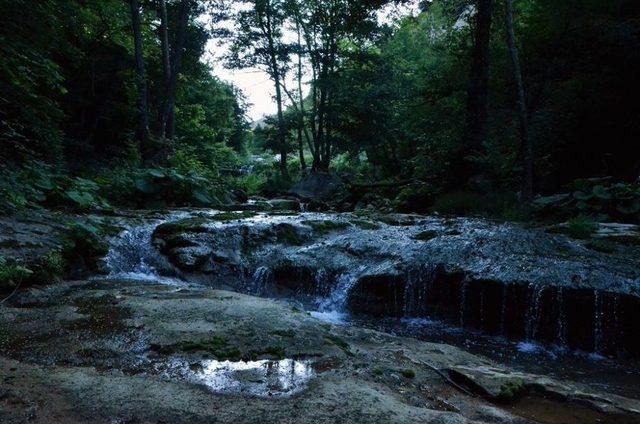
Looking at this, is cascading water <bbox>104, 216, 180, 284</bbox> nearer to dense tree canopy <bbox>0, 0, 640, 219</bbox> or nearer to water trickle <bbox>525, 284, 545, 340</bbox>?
dense tree canopy <bbox>0, 0, 640, 219</bbox>

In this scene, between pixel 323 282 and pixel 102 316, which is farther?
pixel 323 282

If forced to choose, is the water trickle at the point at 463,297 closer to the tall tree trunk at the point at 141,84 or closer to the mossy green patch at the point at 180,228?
the mossy green patch at the point at 180,228

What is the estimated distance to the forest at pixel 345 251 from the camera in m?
2.32

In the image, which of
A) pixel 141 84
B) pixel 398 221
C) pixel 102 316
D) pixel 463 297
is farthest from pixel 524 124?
pixel 141 84

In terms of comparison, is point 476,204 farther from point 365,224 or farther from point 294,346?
point 294,346

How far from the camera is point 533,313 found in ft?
16.2

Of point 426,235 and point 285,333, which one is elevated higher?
point 426,235

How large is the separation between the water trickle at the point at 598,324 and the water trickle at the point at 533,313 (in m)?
0.55

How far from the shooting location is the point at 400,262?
620 cm

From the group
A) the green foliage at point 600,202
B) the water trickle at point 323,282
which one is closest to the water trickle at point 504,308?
the water trickle at point 323,282

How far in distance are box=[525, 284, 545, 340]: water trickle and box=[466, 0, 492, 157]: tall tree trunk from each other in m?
6.81

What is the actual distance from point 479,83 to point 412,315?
26.0ft

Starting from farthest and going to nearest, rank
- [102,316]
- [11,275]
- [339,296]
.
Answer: [339,296]
[11,275]
[102,316]

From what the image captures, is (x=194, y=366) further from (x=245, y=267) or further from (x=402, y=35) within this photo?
(x=402, y=35)
